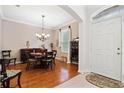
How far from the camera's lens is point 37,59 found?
5.75m

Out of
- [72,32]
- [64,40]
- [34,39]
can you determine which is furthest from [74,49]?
[34,39]

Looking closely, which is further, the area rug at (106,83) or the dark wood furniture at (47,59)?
the dark wood furniture at (47,59)

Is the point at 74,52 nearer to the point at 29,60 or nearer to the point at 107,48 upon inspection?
the point at 29,60

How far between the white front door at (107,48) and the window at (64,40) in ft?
11.8

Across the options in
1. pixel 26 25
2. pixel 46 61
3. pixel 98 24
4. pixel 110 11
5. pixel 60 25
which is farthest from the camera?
pixel 60 25

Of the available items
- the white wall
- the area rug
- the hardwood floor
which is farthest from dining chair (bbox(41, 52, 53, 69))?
the area rug

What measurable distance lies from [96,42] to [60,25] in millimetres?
4664

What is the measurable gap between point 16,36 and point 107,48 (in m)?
5.25

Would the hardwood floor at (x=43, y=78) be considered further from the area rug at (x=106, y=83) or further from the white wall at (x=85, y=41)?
the area rug at (x=106, y=83)

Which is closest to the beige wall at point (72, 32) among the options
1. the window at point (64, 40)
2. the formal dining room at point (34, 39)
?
the formal dining room at point (34, 39)

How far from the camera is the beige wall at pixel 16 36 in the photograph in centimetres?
666
